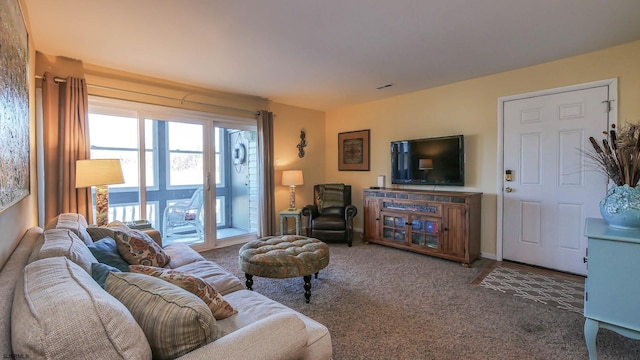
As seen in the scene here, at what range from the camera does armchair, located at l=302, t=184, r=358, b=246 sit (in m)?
4.21

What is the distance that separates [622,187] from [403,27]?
73.9 inches

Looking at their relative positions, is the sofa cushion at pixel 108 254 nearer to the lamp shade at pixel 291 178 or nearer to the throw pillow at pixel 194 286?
the throw pillow at pixel 194 286

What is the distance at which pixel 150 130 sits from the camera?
11.9 ft

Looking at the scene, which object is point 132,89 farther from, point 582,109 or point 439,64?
point 582,109

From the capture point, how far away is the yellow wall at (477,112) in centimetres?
277

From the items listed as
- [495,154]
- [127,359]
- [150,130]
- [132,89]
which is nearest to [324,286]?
[127,359]

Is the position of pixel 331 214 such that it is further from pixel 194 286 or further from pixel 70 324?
pixel 70 324

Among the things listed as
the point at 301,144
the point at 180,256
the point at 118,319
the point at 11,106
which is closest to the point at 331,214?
the point at 301,144

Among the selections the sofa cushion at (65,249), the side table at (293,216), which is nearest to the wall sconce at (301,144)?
the side table at (293,216)

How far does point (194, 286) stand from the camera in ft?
4.03

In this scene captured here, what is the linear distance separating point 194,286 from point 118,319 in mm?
499

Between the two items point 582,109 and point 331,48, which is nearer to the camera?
point 331,48

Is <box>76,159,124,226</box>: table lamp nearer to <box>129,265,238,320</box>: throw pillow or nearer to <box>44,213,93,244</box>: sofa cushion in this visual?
<box>44,213,93,244</box>: sofa cushion

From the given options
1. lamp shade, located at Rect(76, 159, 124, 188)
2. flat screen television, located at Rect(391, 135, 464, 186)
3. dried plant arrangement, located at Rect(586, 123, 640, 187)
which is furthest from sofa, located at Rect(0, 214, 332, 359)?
flat screen television, located at Rect(391, 135, 464, 186)
